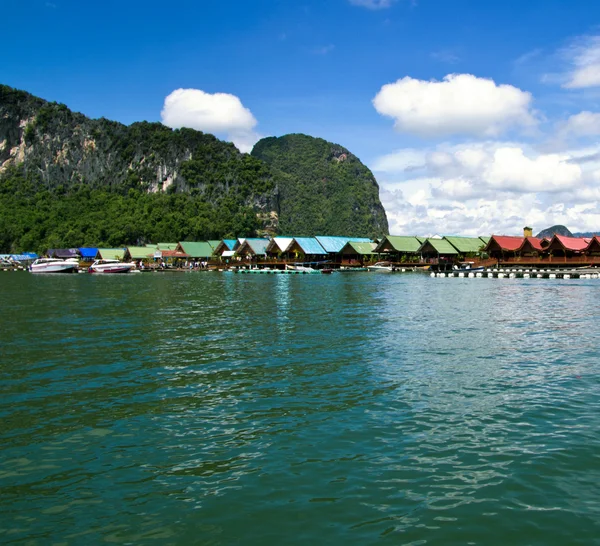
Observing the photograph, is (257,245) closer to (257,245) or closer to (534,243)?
(257,245)

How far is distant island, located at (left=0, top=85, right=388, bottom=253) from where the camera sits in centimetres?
13862

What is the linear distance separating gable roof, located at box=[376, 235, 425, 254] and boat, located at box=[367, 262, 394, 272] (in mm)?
2872

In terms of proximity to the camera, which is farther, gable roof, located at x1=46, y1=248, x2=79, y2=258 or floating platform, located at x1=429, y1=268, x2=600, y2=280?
gable roof, located at x1=46, y1=248, x2=79, y2=258

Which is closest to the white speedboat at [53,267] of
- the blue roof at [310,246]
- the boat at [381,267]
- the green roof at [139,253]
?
the green roof at [139,253]

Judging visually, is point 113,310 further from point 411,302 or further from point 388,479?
point 388,479

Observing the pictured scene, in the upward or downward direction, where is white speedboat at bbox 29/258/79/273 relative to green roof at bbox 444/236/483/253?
downward

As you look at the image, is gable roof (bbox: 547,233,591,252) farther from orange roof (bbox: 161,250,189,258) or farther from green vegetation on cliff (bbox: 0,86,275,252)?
green vegetation on cliff (bbox: 0,86,275,252)

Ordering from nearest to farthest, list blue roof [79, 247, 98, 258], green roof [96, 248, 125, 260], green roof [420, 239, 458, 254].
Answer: green roof [420, 239, 458, 254] → green roof [96, 248, 125, 260] → blue roof [79, 247, 98, 258]

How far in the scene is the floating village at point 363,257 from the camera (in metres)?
68.0

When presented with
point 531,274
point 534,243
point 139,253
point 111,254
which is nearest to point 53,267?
point 111,254

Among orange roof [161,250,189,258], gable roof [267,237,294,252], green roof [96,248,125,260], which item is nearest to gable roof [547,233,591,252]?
gable roof [267,237,294,252]

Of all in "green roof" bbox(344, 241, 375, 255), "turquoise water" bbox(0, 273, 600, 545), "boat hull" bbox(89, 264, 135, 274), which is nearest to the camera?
"turquoise water" bbox(0, 273, 600, 545)

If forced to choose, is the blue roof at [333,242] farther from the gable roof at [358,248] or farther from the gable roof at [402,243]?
the gable roof at [402,243]

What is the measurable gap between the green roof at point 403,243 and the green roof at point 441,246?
115 inches
